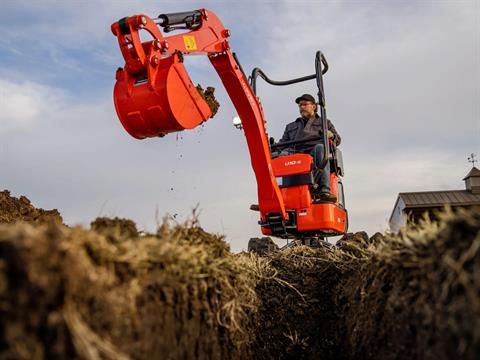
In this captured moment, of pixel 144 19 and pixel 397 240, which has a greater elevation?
pixel 144 19

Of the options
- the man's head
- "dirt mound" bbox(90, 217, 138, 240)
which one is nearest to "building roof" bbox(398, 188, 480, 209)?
the man's head

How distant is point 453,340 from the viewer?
7.06 ft

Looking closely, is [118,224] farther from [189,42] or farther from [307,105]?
[307,105]

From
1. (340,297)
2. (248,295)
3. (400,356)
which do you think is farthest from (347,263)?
(400,356)

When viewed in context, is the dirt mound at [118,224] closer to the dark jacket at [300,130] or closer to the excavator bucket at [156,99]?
the excavator bucket at [156,99]

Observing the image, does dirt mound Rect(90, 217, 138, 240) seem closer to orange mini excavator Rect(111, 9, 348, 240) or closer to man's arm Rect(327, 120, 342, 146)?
orange mini excavator Rect(111, 9, 348, 240)

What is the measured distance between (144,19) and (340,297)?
337cm

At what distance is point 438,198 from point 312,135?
971cm

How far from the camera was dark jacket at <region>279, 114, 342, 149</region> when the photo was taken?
780cm

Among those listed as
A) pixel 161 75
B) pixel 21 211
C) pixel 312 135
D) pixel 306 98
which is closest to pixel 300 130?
pixel 312 135

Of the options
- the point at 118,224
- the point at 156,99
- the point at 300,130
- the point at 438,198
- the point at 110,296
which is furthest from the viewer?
the point at 438,198

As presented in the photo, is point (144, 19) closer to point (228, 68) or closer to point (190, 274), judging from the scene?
point (228, 68)

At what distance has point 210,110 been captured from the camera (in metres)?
6.31

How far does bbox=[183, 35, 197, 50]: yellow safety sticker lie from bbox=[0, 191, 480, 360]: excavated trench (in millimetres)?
2760
